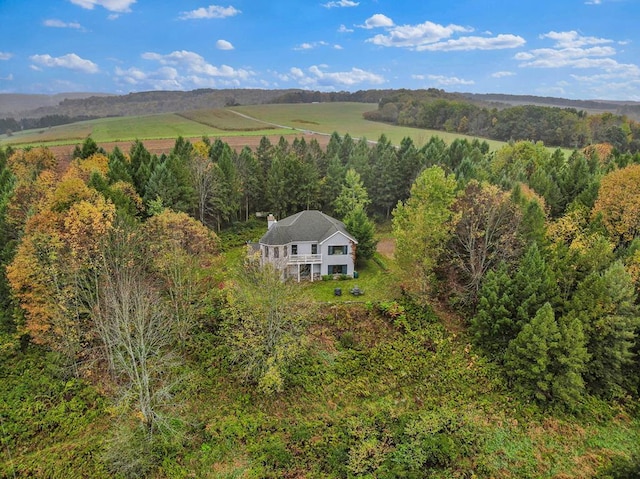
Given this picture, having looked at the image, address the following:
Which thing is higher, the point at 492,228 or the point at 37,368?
the point at 492,228

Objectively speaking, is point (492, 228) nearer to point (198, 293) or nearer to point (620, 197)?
point (620, 197)

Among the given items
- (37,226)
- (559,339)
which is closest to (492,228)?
(559,339)

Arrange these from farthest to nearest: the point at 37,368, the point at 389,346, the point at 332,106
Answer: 1. the point at 332,106
2. the point at 389,346
3. the point at 37,368

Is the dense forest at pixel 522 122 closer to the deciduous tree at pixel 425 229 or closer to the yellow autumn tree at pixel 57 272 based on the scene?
the deciduous tree at pixel 425 229

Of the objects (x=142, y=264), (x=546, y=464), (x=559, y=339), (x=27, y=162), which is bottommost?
(x=546, y=464)

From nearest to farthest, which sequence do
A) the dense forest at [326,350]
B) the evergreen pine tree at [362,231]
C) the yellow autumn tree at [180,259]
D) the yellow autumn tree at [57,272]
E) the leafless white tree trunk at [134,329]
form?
the leafless white tree trunk at [134,329] < the dense forest at [326,350] < the yellow autumn tree at [57,272] < the yellow autumn tree at [180,259] < the evergreen pine tree at [362,231]

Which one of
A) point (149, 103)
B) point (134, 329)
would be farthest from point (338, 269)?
point (149, 103)

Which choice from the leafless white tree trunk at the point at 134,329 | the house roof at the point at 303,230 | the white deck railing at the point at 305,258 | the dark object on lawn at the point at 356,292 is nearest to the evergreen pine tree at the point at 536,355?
the dark object on lawn at the point at 356,292

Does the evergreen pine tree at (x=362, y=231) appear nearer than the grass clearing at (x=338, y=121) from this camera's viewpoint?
Yes
